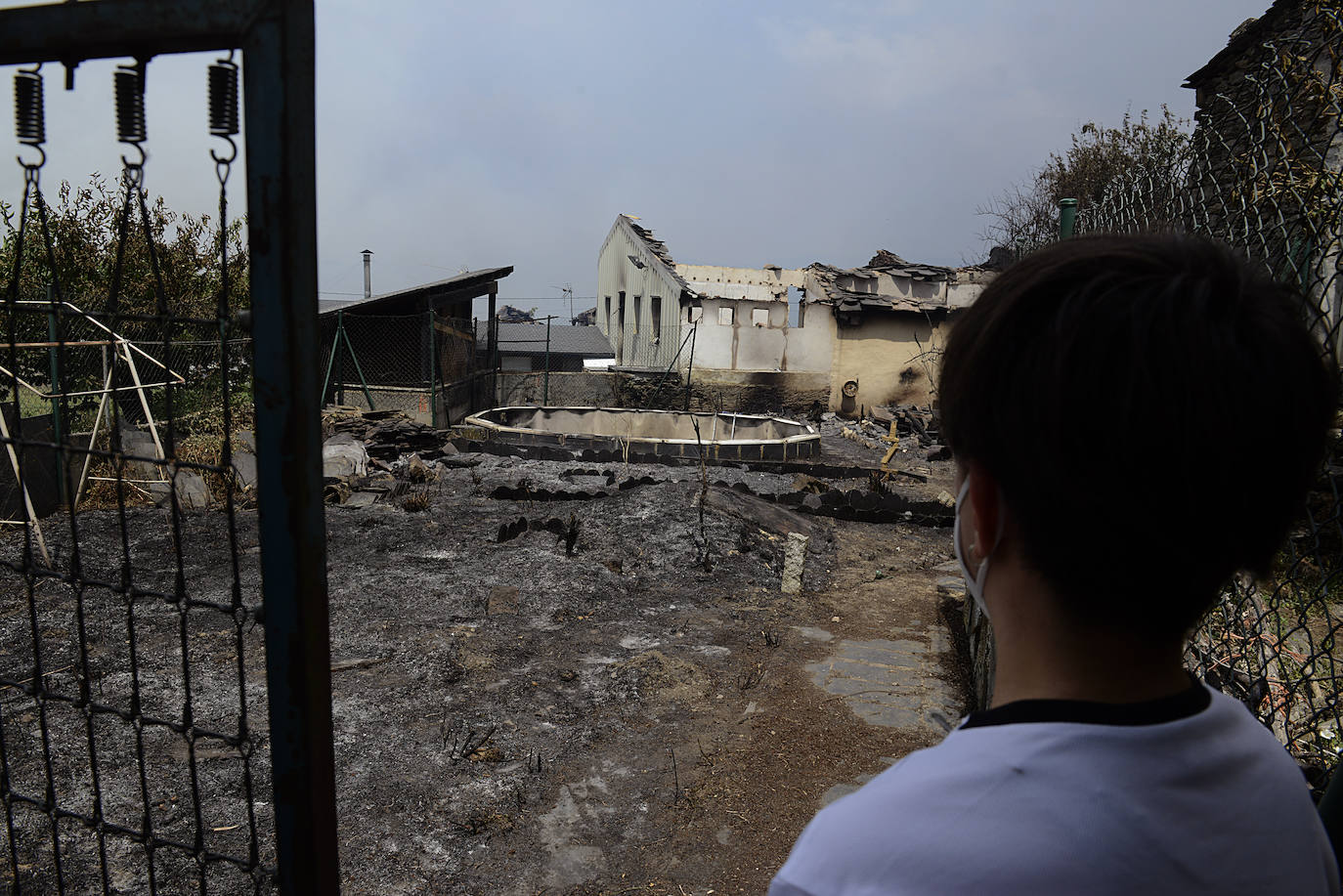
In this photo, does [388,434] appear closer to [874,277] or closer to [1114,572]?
[1114,572]

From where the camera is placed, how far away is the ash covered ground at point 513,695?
3.32m

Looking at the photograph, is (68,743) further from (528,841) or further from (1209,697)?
(1209,697)

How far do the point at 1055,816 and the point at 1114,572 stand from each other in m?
0.19

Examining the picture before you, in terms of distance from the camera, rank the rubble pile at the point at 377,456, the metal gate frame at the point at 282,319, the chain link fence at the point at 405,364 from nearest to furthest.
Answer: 1. the metal gate frame at the point at 282,319
2. the rubble pile at the point at 377,456
3. the chain link fence at the point at 405,364

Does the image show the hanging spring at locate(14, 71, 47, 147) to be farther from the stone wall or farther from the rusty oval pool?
the rusty oval pool

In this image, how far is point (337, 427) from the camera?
44.1 ft

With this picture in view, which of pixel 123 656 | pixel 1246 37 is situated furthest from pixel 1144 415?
pixel 1246 37

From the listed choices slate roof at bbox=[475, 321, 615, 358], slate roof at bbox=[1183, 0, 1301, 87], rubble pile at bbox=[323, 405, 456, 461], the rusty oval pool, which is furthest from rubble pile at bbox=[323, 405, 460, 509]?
slate roof at bbox=[475, 321, 615, 358]

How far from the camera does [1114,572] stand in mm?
667

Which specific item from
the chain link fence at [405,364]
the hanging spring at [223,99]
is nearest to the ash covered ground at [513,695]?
the hanging spring at [223,99]

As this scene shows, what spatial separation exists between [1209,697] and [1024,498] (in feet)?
0.77

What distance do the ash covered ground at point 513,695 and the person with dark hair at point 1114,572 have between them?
47.5 inches

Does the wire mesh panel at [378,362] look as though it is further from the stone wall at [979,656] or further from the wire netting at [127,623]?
the stone wall at [979,656]

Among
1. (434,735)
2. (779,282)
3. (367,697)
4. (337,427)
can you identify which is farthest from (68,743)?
(779,282)
